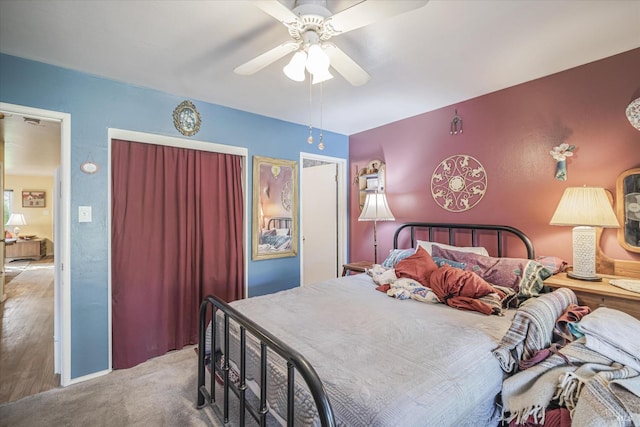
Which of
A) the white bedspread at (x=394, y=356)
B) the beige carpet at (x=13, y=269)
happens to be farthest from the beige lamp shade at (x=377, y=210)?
the beige carpet at (x=13, y=269)

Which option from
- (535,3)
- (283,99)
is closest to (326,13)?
(535,3)

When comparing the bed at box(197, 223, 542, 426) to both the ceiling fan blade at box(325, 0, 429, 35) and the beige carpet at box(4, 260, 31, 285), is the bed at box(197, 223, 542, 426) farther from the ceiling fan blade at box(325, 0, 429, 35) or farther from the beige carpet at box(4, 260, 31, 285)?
the beige carpet at box(4, 260, 31, 285)

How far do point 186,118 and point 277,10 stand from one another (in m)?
1.87

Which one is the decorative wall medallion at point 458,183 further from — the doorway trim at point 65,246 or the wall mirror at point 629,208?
the doorway trim at point 65,246

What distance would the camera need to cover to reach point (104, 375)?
7.67 feet

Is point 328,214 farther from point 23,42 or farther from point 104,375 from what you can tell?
point 23,42

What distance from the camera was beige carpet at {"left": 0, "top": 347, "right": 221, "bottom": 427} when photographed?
5.96ft

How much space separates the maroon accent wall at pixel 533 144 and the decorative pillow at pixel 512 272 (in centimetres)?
46

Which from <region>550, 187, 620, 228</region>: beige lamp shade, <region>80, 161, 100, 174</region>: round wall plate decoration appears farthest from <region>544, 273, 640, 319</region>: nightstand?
<region>80, 161, 100, 174</region>: round wall plate decoration

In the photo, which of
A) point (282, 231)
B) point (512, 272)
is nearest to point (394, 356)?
point (512, 272)

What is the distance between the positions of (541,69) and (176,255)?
3.55m

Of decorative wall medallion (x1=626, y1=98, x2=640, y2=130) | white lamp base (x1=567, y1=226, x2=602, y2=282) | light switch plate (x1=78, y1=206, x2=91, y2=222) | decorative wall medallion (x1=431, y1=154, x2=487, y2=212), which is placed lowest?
white lamp base (x1=567, y1=226, x2=602, y2=282)

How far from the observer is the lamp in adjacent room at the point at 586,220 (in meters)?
1.91

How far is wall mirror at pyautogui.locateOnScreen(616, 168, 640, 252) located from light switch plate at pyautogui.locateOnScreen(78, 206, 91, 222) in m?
4.00
